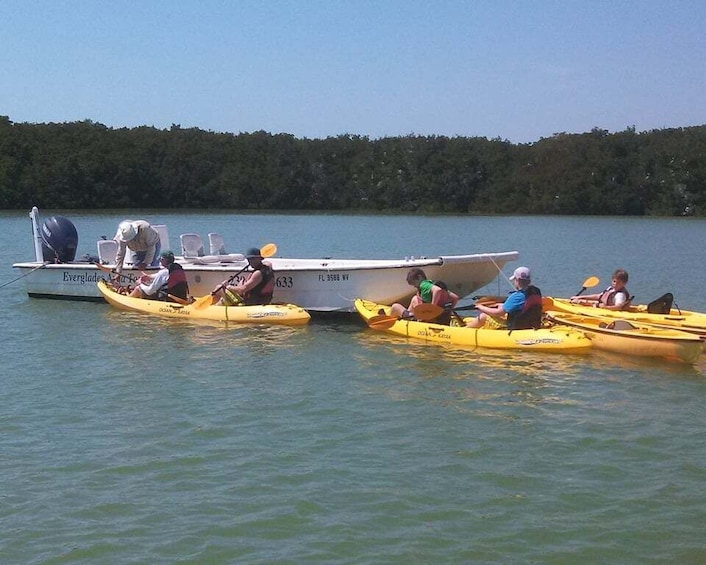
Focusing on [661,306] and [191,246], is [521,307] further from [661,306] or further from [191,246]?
[191,246]

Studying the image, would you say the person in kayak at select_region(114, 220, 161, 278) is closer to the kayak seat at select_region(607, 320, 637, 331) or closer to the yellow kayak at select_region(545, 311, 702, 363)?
the yellow kayak at select_region(545, 311, 702, 363)

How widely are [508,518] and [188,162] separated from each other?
280 ft

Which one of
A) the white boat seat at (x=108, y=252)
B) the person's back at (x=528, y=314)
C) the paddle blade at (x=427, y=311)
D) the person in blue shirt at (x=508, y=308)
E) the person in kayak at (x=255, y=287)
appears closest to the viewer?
the person in blue shirt at (x=508, y=308)

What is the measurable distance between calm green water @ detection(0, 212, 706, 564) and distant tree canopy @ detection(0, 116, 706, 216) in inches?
2583

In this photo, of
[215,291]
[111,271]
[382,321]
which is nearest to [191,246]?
[111,271]

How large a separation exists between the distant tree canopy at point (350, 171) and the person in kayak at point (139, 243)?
202 feet

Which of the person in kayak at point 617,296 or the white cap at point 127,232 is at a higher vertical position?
the white cap at point 127,232

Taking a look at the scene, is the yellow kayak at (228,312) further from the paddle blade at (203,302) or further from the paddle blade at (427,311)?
the paddle blade at (427,311)

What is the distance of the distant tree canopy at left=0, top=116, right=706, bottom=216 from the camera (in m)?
77.5

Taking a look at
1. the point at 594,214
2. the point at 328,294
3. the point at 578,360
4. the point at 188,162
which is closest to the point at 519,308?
the point at 578,360

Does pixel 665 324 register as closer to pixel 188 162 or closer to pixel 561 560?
pixel 561 560

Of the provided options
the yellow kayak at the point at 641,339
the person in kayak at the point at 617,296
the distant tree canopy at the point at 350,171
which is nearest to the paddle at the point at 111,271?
the yellow kayak at the point at 641,339

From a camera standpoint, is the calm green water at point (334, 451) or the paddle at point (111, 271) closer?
the calm green water at point (334, 451)

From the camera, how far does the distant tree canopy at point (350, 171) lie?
77.5 m
